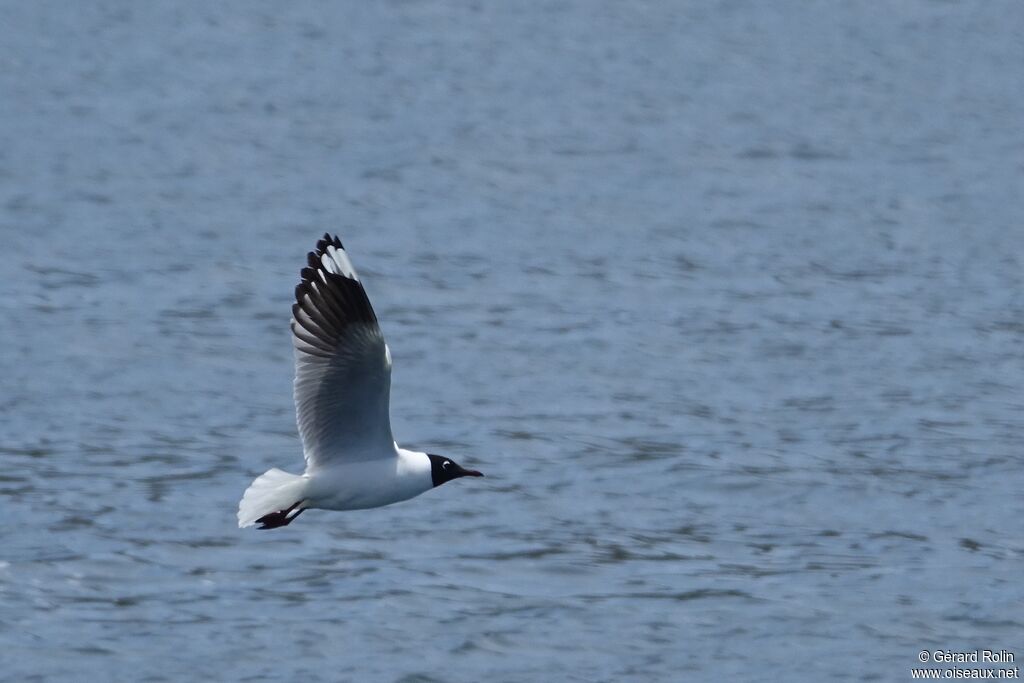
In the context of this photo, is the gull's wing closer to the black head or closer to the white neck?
the white neck

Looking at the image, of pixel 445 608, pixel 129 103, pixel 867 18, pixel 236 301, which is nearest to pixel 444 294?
pixel 236 301

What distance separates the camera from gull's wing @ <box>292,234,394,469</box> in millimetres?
9680

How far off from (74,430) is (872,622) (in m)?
6.46

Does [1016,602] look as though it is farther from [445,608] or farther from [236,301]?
[236,301]

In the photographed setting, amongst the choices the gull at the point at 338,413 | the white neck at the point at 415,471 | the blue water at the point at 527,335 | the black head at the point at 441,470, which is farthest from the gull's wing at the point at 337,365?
the blue water at the point at 527,335

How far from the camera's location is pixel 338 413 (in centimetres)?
999

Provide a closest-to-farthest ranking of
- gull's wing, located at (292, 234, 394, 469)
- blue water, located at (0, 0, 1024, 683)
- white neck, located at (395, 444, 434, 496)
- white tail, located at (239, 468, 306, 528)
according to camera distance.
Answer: gull's wing, located at (292, 234, 394, 469) < white tail, located at (239, 468, 306, 528) < white neck, located at (395, 444, 434, 496) < blue water, located at (0, 0, 1024, 683)

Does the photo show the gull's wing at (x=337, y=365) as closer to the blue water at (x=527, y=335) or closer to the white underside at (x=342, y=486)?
the white underside at (x=342, y=486)

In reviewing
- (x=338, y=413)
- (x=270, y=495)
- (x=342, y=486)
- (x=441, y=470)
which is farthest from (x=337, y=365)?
(x=441, y=470)

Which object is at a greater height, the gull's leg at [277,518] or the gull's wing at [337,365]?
the gull's wing at [337,365]

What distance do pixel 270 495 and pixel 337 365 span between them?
74 centimetres

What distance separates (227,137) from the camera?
25.1 m

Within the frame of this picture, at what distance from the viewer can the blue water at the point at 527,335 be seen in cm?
1273

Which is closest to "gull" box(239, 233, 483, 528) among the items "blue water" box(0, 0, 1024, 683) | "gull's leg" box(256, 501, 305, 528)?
"gull's leg" box(256, 501, 305, 528)
